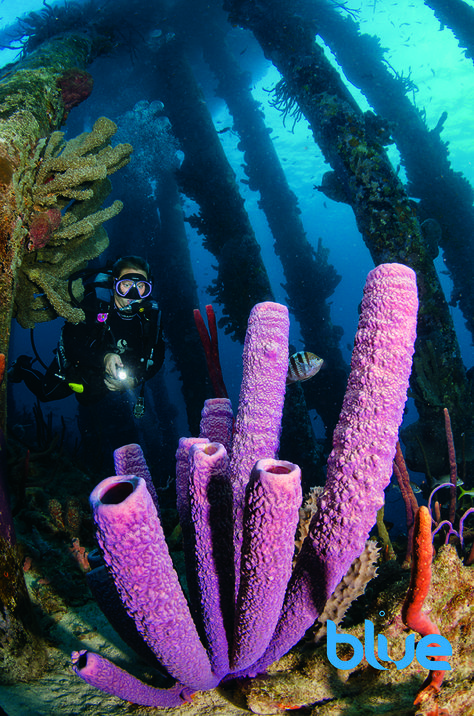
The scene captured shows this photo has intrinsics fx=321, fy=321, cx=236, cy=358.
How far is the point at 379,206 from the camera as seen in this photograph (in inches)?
171

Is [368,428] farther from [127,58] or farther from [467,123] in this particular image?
[467,123]

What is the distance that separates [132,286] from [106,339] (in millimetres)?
849

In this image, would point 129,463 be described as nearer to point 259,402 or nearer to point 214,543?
point 214,543

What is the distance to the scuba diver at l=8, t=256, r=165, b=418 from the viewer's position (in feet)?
15.1

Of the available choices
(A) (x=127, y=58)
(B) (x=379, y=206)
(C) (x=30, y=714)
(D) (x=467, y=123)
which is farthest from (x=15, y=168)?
(D) (x=467, y=123)

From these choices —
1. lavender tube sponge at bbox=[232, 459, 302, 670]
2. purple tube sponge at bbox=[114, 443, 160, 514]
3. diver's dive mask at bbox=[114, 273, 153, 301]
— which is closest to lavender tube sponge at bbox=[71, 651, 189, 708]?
lavender tube sponge at bbox=[232, 459, 302, 670]

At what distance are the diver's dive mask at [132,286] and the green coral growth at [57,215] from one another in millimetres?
597

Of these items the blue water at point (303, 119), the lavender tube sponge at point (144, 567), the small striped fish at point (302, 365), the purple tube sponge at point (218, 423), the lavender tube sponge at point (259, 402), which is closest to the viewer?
the lavender tube sponge at point (144, 567)

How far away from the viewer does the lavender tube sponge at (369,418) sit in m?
1.13

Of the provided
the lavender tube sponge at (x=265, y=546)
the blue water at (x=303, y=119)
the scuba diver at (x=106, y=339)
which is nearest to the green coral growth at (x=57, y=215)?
the scuba diver at (x=106, y=339)

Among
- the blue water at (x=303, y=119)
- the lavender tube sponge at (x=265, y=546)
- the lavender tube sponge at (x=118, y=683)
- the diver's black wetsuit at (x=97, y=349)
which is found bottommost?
the lavender tube sponge at (x=118, y=683)

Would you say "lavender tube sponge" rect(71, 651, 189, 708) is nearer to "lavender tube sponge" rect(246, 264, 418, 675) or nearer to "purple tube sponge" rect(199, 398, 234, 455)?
"lavender tube sponge" rect(246, 264, 418, 675)

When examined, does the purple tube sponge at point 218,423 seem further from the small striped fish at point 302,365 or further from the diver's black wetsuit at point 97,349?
the diver's black wetsuit at point 97,349

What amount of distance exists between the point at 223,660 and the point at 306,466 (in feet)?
16.7
